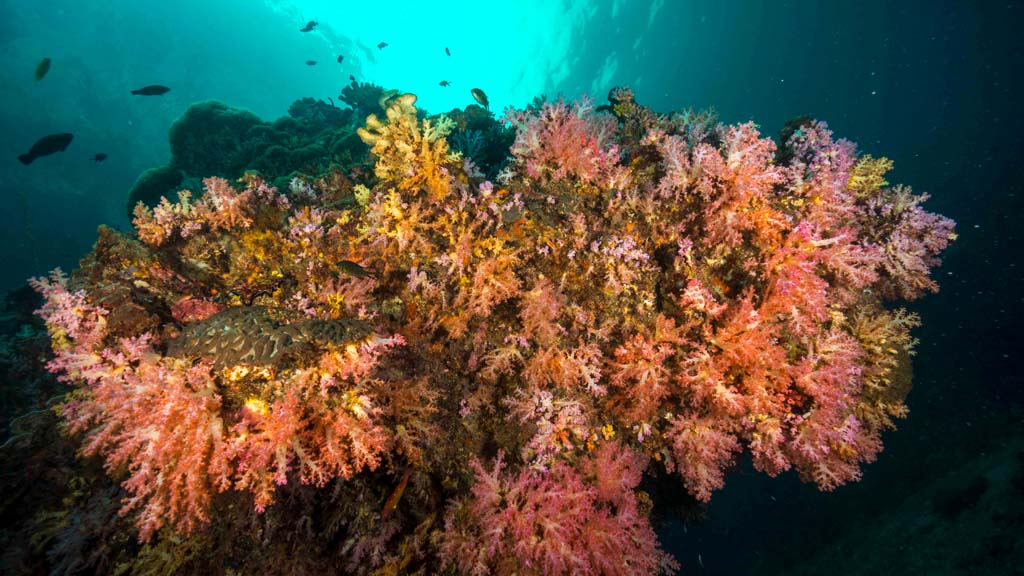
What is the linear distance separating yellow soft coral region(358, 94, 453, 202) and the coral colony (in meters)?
0.03

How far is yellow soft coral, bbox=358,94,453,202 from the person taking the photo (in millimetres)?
4008

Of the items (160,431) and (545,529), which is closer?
(160,431)

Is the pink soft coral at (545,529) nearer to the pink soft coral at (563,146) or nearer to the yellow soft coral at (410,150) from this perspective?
the yellow soft coral at (410,150)

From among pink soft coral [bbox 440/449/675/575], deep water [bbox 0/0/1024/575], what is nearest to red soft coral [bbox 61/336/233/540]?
pink soft coral [bbox 440/449/675/575]

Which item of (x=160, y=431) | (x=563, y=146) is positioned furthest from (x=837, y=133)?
(x=160, y=431)

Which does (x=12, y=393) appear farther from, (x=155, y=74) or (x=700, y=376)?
(x=155, y=74)

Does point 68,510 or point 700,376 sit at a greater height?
point 700,376

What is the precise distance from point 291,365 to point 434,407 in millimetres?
1297

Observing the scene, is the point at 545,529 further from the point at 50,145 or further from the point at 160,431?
the point at 50,145

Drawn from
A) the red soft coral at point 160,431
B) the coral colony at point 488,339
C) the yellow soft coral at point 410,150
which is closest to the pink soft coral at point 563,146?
the coral colony at point 488,339

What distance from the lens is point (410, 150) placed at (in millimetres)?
4016

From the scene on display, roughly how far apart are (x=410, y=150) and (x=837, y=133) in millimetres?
41058

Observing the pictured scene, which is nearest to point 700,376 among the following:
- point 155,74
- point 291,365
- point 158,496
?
point 291,365

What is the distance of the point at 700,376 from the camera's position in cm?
355
